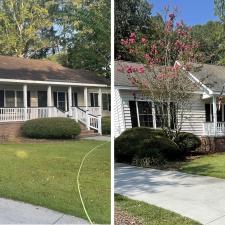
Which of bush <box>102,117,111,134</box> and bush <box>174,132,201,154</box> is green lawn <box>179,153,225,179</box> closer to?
bush <box>174,132,201,154</box>

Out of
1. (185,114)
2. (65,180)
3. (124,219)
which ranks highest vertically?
(185,114)

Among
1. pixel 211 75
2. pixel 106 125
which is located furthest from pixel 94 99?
pixel 211 75

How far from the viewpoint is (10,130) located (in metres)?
4.11

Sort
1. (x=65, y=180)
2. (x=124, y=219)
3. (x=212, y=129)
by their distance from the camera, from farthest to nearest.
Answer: (x=212, y=129) → (x=124, y=219) → (x=65, y=180)

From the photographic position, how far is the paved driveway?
588cm

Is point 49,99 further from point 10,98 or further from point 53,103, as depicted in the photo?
point 10,98

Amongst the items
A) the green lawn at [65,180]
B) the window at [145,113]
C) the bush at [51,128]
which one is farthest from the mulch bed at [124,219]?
the bush at [51,128]

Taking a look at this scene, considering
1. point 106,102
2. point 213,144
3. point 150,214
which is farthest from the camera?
point 213,144

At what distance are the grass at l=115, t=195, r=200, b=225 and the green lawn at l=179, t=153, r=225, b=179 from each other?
1.54 metres

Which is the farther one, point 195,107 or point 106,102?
point 195,107

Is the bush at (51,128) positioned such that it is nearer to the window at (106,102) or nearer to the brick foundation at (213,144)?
the window at (106,102)

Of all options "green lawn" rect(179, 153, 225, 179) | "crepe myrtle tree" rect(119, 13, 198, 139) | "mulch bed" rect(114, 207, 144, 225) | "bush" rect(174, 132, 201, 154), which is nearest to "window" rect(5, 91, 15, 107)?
"crepe myrtle tree" rect(119, 13, 198, 139)

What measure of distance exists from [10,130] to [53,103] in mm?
459

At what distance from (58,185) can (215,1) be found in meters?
3.21
